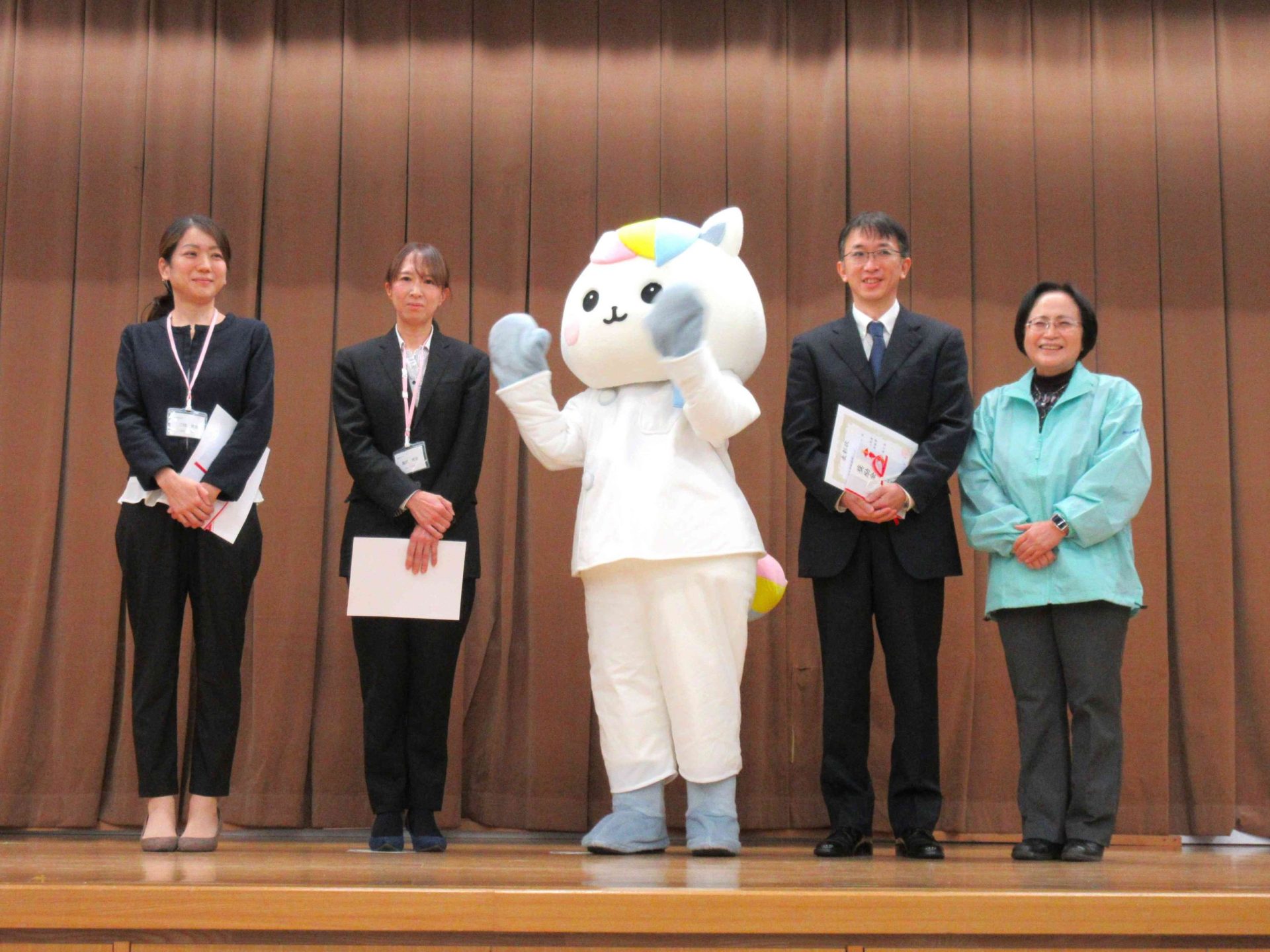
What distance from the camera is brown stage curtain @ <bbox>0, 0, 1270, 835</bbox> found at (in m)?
4.00

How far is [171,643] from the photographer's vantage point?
2.96m

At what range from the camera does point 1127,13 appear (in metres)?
4.39

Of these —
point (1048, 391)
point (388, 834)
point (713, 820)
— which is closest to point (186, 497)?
point (388, 834)

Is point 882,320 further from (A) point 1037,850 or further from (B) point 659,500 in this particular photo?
(A) point 1037,850

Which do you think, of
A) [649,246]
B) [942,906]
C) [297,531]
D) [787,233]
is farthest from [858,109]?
[942,906]

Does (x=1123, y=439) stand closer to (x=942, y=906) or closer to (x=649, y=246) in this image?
(x=649, y=246)

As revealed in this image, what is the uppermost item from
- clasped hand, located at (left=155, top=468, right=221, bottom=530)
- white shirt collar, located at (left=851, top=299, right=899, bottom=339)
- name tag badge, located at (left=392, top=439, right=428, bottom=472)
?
Answer: white shirt collar, located at (left=851, top=299, right=899, bottom=339)

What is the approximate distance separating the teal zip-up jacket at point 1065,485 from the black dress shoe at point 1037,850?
543mm

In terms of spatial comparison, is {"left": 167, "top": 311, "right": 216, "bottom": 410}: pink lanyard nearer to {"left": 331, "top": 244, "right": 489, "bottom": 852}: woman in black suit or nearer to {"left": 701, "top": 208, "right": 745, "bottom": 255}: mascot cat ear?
{"left": 331, "top": 244, "right": 489, "bottom": 852}: woman in black suit

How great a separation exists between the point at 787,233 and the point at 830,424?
54.0 inches

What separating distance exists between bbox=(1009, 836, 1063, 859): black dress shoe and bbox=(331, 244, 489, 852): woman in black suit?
1.37 meters

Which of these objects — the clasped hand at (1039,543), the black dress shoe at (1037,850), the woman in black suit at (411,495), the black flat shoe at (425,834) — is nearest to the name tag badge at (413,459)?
the woman in black suit at (411,495)

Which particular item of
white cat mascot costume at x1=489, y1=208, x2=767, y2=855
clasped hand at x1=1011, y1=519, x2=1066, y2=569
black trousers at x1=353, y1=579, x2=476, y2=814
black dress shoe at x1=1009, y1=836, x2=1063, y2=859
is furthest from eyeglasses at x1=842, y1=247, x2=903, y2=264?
black dress shoe at x1=1009, y1=836, x2=1063, y2=859

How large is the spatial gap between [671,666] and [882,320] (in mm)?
1042
